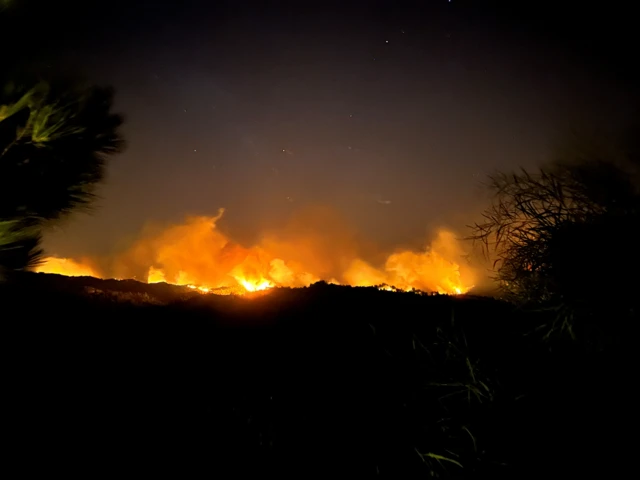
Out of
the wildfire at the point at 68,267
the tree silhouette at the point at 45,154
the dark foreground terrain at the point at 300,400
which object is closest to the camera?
the dark foreground terrain at the point at 300,400

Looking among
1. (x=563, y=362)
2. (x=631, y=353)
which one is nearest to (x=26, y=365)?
(x=563, y=362)

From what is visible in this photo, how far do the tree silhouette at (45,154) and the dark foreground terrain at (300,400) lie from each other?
1.37 m

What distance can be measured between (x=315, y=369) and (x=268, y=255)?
1867 centimetres

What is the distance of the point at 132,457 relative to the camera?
292cm

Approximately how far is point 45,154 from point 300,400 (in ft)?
14.7

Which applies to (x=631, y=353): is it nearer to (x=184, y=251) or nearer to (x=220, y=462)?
(x=220, y=462)

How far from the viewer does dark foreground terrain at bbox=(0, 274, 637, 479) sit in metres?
2.90

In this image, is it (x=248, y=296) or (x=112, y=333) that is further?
(x=248, y=296)

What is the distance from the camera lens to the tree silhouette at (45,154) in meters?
4.05

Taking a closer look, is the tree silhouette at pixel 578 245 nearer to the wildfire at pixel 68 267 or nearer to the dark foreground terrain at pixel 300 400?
the dark foreground terrain at pixel 300 400

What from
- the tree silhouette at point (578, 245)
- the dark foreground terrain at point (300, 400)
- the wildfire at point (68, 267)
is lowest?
the dark foreground terrain at point (300, 400)

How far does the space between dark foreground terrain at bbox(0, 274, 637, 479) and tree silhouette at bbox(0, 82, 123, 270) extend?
54.0 inches

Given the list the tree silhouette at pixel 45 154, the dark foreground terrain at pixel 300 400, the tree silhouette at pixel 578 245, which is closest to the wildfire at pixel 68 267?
the dark foreground terrain at pixel 300 400

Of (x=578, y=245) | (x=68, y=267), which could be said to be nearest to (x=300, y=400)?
(x=578, y=245)
